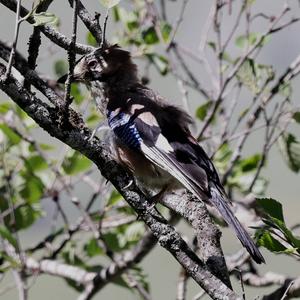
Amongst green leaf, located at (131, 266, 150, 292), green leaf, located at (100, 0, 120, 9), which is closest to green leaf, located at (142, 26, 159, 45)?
green leaf, located at (131, 266, 150, 292)

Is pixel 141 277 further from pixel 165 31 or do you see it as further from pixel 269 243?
pixel 269 243

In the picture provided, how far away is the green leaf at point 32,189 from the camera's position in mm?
4973

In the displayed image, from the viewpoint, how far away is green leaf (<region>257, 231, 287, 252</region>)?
2.90 meters

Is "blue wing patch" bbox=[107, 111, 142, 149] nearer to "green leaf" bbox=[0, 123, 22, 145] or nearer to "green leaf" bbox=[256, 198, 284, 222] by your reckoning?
"green leaf" bbox=[0, 123, 22, 145]

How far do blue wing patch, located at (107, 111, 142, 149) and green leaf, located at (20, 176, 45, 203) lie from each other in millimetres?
931

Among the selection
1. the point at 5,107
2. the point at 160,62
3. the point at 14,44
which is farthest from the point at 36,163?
the point at 14,44

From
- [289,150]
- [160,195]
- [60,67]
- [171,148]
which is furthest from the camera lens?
[60,67]

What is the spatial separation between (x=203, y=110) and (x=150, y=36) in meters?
0.63

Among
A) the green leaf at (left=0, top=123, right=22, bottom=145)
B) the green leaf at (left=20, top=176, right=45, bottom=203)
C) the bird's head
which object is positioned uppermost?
the green leaf at (left=0, top=123, right=22, bottom=145)

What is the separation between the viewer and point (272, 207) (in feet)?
9.68

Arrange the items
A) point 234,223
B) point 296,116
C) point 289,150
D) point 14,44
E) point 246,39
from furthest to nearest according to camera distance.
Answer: point 246,39
point 289,150
point 296,116
point 234,223
point 14,44

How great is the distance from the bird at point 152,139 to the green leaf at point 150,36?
0.85 metres

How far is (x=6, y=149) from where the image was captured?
16.5 feet

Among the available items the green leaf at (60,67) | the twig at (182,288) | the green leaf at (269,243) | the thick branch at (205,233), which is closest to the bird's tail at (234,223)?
the thick branch at (205,233)
